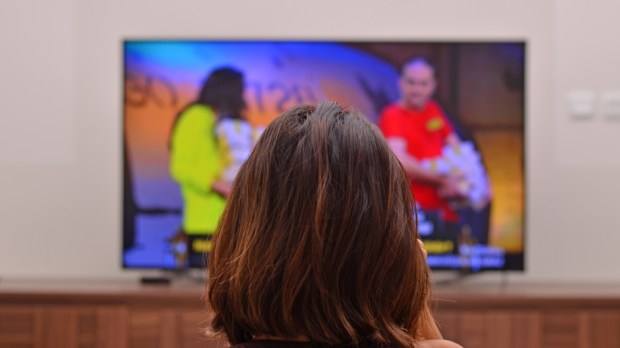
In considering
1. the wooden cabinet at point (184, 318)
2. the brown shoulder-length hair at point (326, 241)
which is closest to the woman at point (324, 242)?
the brown shoulder-length hair at point (326, 241)

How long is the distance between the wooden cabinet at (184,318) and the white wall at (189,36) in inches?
21.5

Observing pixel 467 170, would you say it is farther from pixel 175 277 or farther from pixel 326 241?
pixel 326 241

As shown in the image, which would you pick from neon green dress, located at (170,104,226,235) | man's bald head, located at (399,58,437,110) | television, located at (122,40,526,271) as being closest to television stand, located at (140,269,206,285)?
television, located at (122,40,526,271)

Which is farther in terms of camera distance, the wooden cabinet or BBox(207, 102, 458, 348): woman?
the wooden cabinet

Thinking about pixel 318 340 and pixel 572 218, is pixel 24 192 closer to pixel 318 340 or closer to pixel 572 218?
pixel 572 218

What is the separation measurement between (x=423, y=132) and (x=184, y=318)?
1.27 meters

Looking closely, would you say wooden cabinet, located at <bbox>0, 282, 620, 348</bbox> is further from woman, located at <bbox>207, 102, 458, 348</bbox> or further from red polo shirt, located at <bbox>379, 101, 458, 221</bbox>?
woman, located at <bbox>207, 102, 458, 348</bbox>

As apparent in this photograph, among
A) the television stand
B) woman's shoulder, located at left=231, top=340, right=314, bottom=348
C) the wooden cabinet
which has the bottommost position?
the wooden cabinet

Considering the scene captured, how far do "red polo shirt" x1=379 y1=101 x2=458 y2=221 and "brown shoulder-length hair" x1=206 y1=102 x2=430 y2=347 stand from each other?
9.17ft

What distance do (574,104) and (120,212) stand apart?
2.06 metres

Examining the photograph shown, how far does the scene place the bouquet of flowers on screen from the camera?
3.83 metres

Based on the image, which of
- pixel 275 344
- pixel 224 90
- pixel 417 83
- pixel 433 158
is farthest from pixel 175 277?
pixel 275 344

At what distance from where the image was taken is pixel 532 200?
4.05 metres

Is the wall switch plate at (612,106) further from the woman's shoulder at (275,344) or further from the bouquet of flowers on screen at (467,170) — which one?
the woman's shoulder at (275,344)
